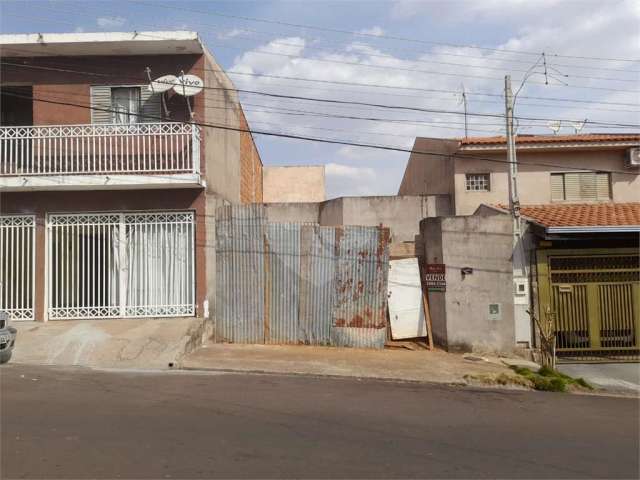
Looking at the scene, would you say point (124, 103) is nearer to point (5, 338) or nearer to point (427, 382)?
point (5, 338)

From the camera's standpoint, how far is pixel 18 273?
466 inches

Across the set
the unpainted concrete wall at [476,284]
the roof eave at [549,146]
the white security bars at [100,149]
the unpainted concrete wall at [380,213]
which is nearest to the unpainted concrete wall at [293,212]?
the unpainted concrete wall at [380,213]

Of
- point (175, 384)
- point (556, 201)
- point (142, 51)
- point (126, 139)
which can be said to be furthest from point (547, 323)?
point (142, 51)

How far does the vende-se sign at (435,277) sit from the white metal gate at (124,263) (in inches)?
192

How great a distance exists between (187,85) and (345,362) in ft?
21.3

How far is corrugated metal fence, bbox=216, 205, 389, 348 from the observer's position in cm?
1157

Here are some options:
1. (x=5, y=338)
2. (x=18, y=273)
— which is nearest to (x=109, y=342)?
(x=5, y=338)

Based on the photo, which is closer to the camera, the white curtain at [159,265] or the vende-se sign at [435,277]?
the vende-se sign at [435,277]

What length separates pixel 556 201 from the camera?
51.3ft

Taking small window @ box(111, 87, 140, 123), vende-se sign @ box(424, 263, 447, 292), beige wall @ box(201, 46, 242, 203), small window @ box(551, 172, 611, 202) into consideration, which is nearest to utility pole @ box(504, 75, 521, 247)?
vende-se sign @ box(424, 263, 447, 292)

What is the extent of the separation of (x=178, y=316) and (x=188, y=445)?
7.16 m

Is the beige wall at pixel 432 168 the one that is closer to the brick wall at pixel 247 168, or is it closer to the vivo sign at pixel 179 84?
the brick wall at pixel 247 168

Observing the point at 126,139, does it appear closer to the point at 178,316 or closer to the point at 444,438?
the point at 178,316

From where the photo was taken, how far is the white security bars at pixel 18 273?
11789 mm
